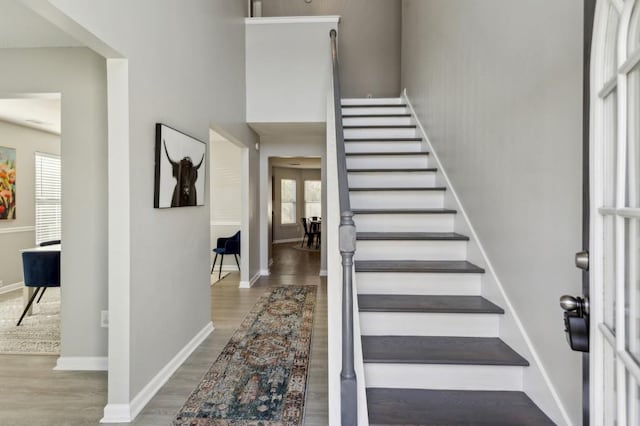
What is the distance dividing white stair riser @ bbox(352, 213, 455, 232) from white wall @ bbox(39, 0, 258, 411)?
144 centimetres

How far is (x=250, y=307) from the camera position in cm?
417

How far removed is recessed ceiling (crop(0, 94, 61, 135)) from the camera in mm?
4074

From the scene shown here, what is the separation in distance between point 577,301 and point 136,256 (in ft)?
7.08

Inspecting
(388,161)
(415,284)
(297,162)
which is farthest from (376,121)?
(297,162)

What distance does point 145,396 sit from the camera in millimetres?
2174

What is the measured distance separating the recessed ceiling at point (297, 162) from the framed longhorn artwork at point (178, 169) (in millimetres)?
5527

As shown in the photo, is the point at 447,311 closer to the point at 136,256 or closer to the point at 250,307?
the point at 136,256

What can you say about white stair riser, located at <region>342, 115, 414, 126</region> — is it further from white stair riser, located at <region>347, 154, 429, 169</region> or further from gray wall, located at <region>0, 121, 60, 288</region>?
gray wall, located at <region>0, 121, 60, 288</region>

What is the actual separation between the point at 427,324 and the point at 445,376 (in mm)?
300

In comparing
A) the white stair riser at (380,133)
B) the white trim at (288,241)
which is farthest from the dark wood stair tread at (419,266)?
the white trim at (288,241)

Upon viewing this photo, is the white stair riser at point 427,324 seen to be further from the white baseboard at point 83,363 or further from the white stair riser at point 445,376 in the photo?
the white baseboard at point 83,363

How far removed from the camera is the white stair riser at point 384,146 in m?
3.47

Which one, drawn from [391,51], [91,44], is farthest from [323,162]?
[91,44]

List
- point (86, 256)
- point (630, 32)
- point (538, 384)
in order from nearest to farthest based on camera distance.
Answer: point (630, 32) < point (538, 384) < point (86, 256)
